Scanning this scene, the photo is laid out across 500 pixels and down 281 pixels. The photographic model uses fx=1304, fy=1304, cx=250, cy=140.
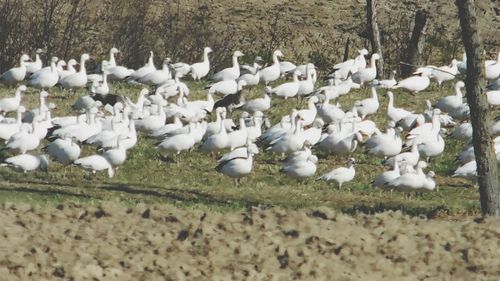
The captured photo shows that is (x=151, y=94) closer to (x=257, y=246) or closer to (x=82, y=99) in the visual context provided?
(x=82, y=99)

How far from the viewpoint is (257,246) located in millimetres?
14219

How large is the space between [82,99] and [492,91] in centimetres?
985

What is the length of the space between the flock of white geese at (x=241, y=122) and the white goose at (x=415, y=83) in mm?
26

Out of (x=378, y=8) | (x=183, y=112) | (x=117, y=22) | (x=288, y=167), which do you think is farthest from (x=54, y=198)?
(x=378, y=8)

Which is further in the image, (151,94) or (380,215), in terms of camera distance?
(151,94)

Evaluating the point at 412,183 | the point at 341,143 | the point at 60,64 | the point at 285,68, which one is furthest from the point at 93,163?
the point at 285,68

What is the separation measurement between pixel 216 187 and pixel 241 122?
15.6ft

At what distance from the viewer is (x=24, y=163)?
2339 centimetres

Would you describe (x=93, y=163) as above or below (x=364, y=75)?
below

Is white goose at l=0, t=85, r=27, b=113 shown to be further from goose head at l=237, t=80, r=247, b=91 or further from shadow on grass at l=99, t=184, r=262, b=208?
shadow on grass at l=99, t=184, r=262, b=208

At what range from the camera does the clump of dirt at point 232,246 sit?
13398 mm

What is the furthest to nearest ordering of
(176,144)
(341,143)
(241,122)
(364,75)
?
(364,75), (241,122), (341,143), (176,144)

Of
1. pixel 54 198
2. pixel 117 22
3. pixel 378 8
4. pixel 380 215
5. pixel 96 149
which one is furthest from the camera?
pixel 378 8

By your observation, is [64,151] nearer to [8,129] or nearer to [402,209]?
[8,129]
